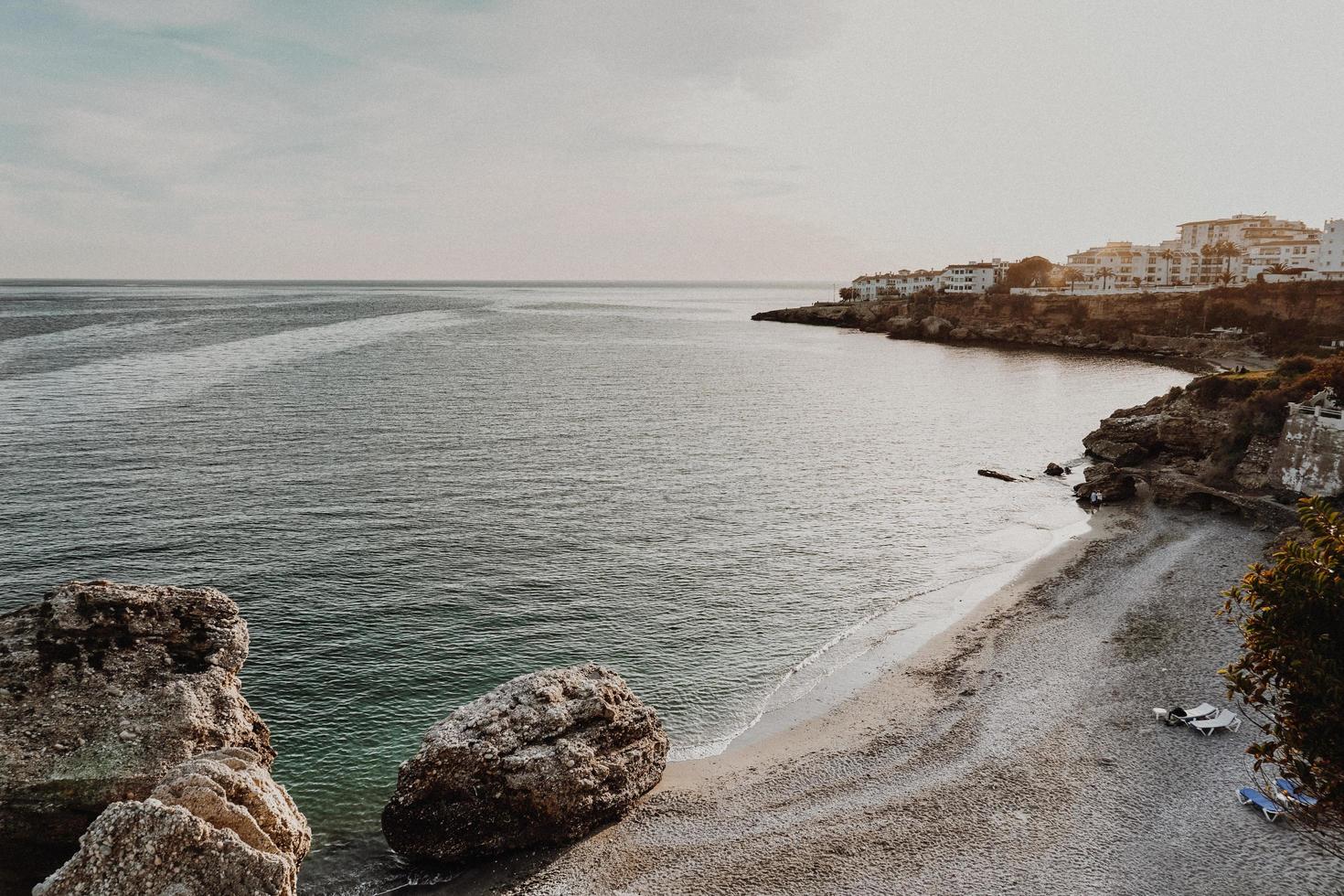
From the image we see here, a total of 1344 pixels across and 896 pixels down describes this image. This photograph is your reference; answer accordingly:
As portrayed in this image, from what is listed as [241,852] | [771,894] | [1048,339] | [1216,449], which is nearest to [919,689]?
[771,894]

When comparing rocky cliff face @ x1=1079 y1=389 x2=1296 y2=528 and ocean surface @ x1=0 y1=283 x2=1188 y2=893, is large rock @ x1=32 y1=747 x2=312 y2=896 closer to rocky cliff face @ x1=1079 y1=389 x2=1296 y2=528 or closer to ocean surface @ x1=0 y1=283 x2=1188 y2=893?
ocean surface @ x1=0 y1=283 x2=1188 y2=893

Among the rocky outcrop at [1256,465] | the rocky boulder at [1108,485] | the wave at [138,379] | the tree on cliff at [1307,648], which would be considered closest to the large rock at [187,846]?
the tree on cliff at [1307,648]

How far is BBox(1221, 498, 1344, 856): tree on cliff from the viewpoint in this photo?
15.5m

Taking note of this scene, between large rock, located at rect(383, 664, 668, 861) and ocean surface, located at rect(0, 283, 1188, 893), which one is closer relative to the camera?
large rock, located at rect(383, 664, 668, 861)

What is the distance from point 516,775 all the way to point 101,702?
36.5ft

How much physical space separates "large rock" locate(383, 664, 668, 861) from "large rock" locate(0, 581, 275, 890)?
197 inches

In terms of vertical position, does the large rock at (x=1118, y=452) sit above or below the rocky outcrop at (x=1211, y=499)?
above

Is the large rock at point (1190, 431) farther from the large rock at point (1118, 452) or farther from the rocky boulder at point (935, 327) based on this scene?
the rocky boulder at point (935, 327)

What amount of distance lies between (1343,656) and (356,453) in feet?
207

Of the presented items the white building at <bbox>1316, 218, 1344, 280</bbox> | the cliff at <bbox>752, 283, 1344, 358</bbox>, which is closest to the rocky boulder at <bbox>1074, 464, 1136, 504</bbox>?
the cliff at <bbox>752, 283, 1344, 358</bbox>

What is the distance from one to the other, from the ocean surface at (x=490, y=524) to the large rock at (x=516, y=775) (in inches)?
57.6

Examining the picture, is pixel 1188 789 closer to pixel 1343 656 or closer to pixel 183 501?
pixel 1343 656

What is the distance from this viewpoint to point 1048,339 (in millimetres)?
169750

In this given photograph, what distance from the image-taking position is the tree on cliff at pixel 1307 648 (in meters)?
15.5
